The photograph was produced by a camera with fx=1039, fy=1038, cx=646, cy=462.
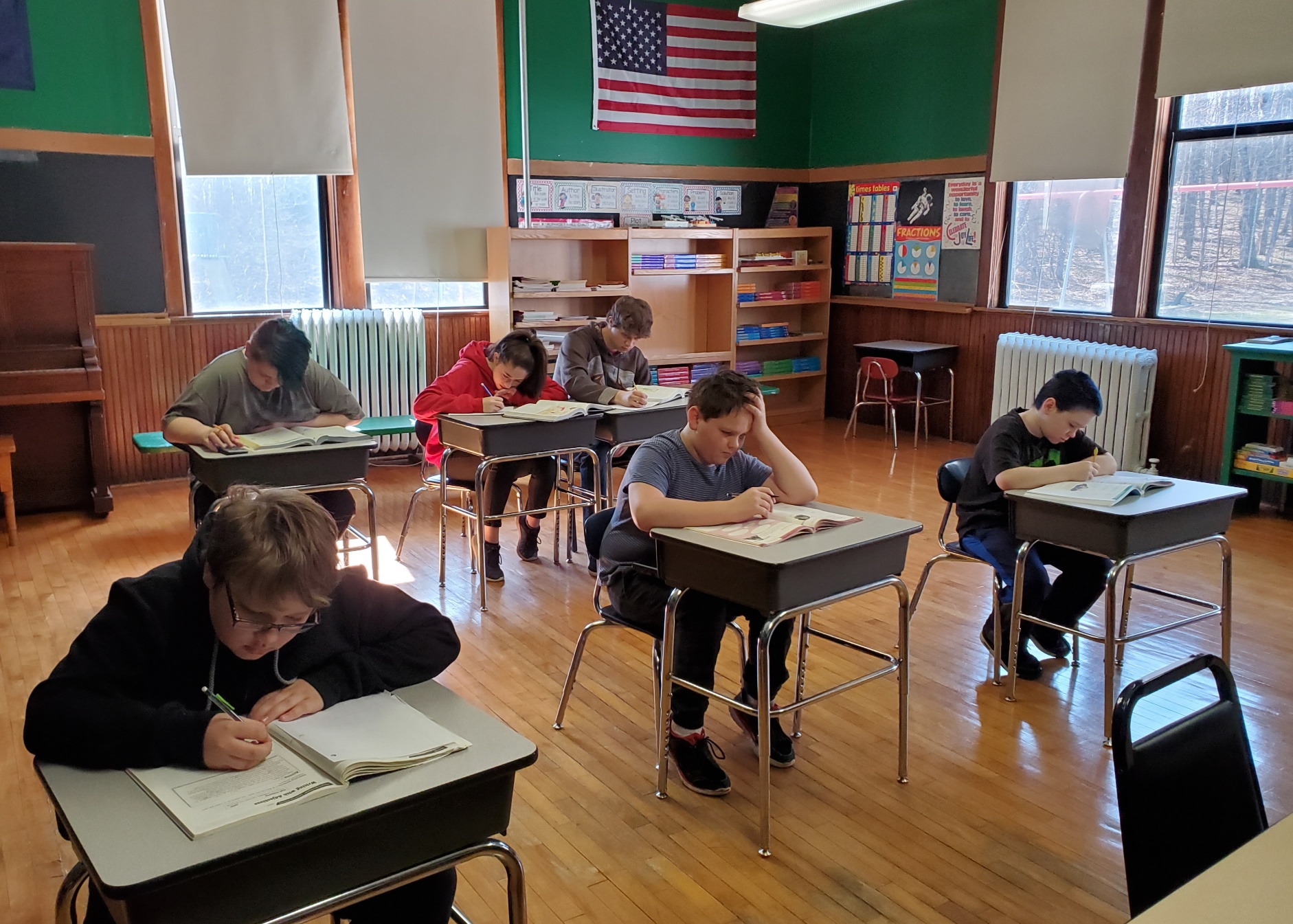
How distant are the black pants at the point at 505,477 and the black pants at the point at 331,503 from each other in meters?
0.53

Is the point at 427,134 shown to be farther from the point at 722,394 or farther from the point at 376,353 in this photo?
the point at 722,394

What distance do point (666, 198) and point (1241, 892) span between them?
693 cm

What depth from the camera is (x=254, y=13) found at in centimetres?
593

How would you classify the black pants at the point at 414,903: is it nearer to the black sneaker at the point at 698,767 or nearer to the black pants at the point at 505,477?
the black sneaker at the point at 698,767

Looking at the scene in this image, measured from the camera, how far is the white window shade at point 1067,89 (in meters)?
6.11

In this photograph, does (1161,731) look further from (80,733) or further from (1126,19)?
(1126,19)

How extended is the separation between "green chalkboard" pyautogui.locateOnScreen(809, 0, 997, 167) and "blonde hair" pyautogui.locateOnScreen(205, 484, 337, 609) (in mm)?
6604

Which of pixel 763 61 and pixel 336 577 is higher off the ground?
pixel 763 61

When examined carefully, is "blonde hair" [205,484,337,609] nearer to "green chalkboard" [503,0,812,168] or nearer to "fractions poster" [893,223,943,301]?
"green chalkboard" [503,0,812,168]

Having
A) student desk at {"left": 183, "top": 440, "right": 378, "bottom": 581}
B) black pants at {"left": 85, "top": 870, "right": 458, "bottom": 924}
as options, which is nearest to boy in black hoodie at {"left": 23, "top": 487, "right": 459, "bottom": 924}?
black pants at {"left": 85, "top": 870, "right": 458, "bottom": 924}

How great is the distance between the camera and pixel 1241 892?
46.9 inches

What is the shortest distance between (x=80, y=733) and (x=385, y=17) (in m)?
5.93

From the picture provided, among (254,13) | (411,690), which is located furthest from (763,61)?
(411,690)

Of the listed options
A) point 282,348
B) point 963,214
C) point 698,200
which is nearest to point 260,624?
point 282,348
